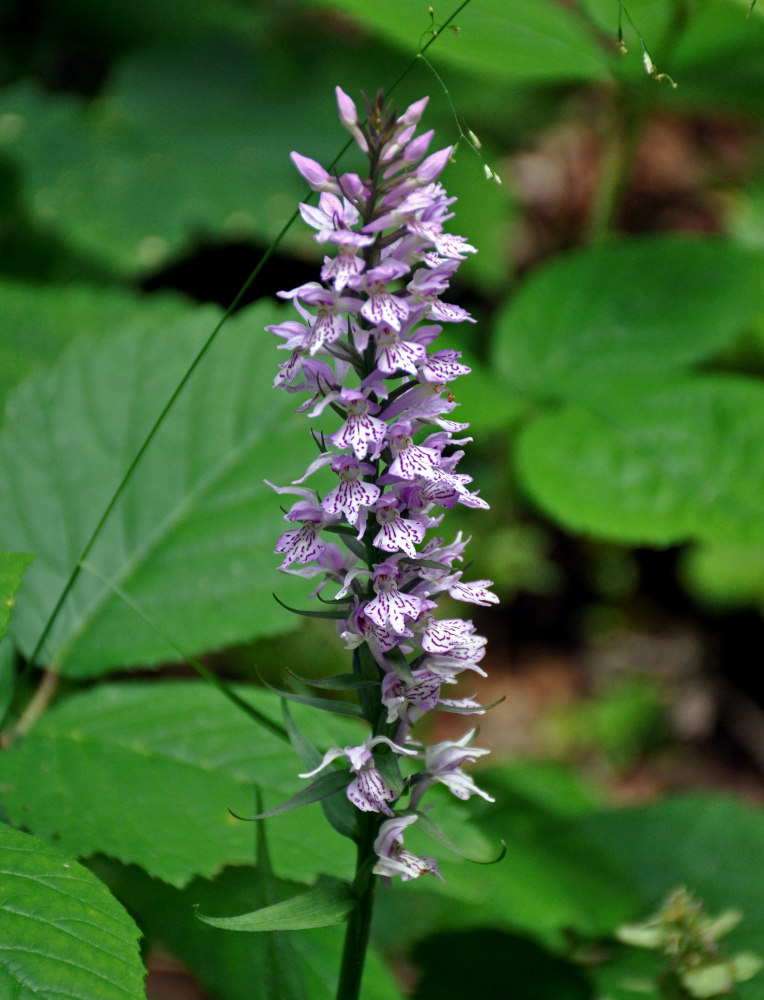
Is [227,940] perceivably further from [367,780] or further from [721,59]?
[721,59]

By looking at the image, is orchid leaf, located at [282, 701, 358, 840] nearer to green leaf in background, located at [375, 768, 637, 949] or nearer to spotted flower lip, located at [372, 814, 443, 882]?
spotted flower lip, located at [372, 814, 443, 882]

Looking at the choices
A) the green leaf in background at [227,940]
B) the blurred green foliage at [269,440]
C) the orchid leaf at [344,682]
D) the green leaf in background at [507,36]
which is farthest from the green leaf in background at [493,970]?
the green leaf in background at [507,36]

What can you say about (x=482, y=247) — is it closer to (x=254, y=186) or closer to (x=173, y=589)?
(x=254, y=186)

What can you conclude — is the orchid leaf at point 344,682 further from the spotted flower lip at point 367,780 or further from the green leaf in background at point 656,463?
the green leaf in background at point 656,463

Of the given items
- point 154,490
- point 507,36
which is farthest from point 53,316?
point 507,36

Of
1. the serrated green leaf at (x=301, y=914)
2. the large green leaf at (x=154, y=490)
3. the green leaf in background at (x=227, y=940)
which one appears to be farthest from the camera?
the large green leaf at (x=154, y=490)

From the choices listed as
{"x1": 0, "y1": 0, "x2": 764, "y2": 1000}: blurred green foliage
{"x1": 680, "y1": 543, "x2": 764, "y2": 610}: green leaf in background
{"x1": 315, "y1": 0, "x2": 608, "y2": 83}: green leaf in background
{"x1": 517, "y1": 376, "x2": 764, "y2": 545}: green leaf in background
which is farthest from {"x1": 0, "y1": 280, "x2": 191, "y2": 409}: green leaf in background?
{"x1": 680, "y1": 543, "x2": 764, "y2": 610}: green leaf in background
